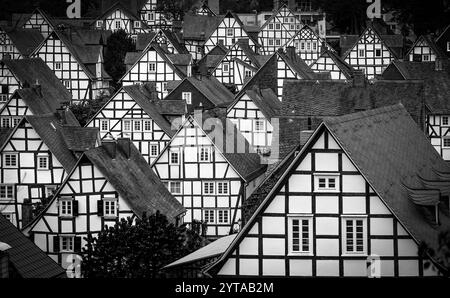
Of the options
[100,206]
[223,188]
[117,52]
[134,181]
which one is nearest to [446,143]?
[223,188]

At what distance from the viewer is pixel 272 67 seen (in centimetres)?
8231

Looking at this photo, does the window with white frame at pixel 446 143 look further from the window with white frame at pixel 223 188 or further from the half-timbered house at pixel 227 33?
the half-timbered house at pixel 227 33

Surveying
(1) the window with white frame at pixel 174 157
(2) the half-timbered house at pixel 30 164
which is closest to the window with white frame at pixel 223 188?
(1) the window with white frame at pixel 174 157

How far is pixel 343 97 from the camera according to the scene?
181 feet

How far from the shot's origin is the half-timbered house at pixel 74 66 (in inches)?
3814

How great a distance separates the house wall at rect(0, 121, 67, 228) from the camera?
58406mm

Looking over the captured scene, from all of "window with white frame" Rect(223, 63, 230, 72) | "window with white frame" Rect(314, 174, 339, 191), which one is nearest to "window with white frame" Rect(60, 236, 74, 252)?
"window with white frame" Rect(314, 174, 339, 191)

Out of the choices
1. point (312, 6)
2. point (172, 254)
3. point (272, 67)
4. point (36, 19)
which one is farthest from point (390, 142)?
point (312, 6)

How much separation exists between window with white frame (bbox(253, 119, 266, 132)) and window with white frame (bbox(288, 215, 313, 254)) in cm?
4035

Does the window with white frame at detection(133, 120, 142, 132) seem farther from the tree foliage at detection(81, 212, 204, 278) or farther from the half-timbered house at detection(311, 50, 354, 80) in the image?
the tree foliage at detection(81, 212, 204, 278)

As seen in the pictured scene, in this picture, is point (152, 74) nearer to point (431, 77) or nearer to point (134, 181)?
point (431, 77)

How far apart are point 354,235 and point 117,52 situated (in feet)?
264

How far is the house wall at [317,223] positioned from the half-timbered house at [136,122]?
125ft

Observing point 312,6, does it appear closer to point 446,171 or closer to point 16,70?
point 16,70
